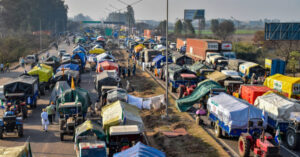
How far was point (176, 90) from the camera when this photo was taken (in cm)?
3319

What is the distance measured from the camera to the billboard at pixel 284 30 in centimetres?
4938

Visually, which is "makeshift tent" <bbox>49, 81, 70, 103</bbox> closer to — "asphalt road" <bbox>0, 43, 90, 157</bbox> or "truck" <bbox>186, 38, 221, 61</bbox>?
"asphalt road" <bbox>0, 43, 90, 157</bbox>

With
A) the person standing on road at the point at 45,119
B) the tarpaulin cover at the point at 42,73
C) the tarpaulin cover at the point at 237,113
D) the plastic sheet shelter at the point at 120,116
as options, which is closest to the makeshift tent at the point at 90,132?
the plastic sheet shelter at the point at 120,116

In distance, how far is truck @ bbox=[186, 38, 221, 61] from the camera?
56.7 meters

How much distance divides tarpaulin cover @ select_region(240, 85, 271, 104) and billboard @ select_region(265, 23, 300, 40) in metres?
27.3

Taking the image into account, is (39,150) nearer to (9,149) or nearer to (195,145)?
(9,149)

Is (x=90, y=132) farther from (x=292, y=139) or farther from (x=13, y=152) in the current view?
(x=292, y=139)

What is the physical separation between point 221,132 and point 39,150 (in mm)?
10548

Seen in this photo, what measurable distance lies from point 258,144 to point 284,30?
38.4 m

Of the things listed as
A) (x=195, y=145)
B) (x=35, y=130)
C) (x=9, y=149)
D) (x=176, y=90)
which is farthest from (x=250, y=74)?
(x=9, y=149)

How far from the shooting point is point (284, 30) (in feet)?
162

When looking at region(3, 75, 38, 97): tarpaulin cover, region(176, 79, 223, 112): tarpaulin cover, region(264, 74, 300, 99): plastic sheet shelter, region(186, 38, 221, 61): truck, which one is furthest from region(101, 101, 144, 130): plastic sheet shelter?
region(186, 38, 221, 61): truck

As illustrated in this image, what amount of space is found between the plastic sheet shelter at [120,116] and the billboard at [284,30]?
119 ft

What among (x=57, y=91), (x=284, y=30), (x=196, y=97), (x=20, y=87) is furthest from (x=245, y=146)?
(x=284, y=30)
